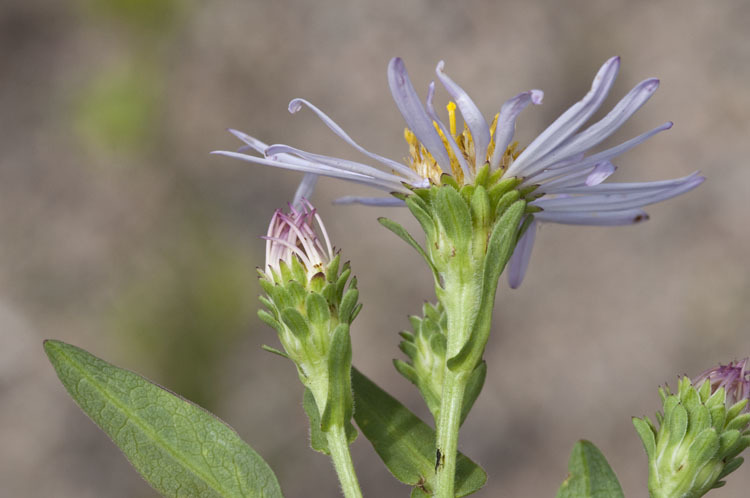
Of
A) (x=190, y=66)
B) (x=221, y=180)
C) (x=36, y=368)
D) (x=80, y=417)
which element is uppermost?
(x=190, y=66)

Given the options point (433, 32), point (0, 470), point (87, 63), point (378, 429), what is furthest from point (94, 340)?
point (378, 429)

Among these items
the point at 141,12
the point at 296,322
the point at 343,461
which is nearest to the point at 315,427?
the point at 343,461

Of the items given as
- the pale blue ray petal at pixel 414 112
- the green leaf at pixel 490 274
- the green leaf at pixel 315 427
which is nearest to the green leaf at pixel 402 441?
the green leaf at pixel 315 427

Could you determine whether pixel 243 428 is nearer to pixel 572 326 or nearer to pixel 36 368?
pixel 36 368

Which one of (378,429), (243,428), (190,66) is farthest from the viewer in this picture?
(190,66)

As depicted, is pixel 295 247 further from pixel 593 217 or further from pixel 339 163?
pixel 593 217
